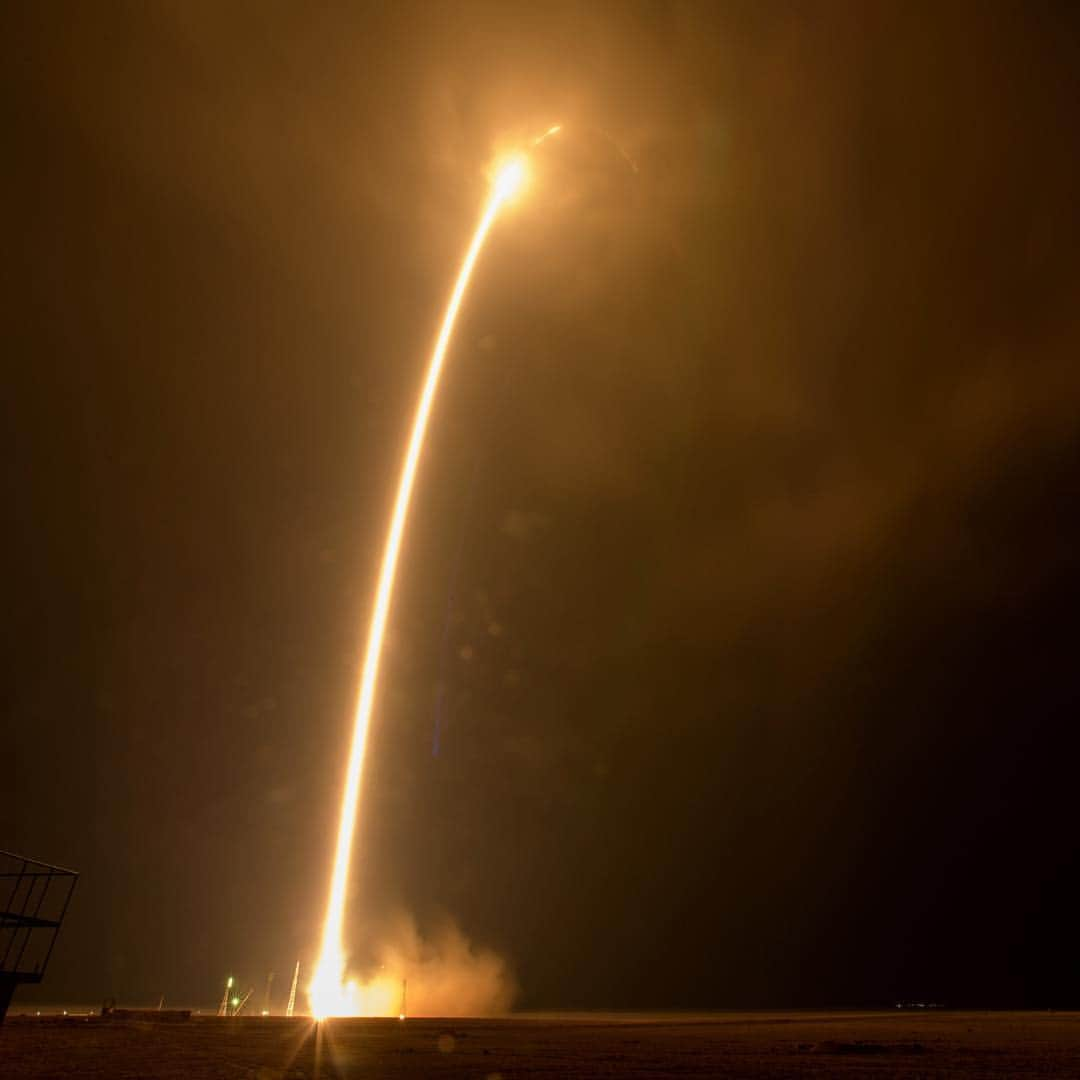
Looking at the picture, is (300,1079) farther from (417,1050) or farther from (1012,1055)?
(1012,1055)

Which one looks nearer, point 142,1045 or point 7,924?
point 7,924

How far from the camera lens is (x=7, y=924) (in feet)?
43.8

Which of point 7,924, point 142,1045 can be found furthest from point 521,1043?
point 7,924

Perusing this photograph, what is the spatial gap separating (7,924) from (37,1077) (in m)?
4.67

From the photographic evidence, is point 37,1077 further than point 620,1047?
No

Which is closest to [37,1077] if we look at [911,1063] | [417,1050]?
[417,1050]

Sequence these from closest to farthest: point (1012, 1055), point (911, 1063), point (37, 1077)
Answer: point (37, 1077) → point (911, 1063) → point (1012, 1055)

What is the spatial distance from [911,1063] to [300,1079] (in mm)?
13513

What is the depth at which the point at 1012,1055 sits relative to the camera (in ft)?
78.7

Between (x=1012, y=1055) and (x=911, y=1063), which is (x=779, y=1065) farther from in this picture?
(x=1012, y=1055)

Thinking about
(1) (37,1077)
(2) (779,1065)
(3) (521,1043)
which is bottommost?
(1) (37,1077)

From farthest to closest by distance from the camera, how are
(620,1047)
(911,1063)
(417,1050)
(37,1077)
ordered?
(620,1047)
(417,1050)
(911,1063)
(37,1077)

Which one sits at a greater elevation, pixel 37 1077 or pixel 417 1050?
pixel 417 1050

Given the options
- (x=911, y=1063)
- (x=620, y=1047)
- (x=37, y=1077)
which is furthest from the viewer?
(x=620, y=1047)
